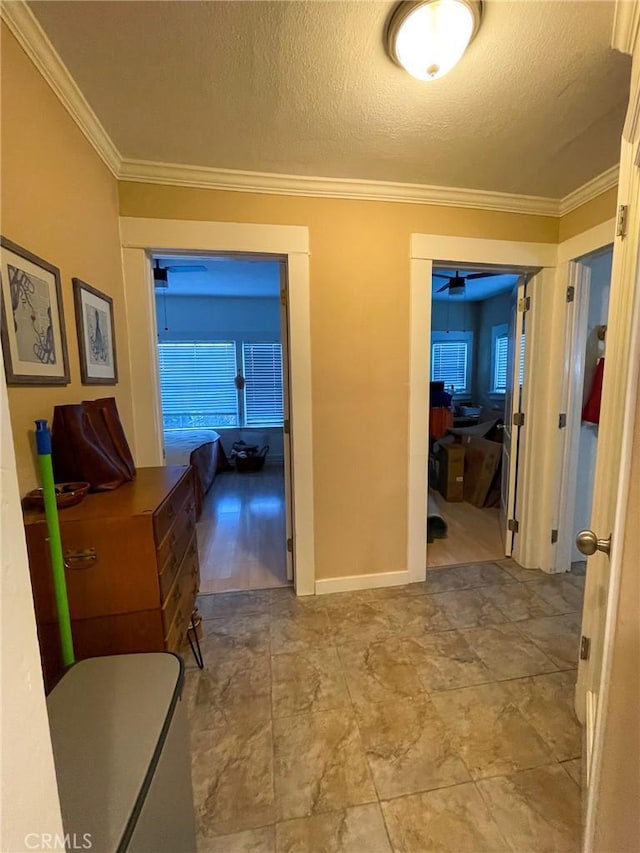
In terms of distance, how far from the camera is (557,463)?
2492mm

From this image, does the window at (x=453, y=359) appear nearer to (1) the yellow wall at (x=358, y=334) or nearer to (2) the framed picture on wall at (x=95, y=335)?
(1) the yellow wall at (x=358, y=334)

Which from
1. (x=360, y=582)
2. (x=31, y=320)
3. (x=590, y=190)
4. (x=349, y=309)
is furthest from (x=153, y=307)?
(x=590, y=190)

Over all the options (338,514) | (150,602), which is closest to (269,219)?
(338,514)

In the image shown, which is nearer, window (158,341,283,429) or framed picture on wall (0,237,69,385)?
framed picture on wall (0,237,69,385)

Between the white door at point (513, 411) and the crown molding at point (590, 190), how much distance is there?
44 cm

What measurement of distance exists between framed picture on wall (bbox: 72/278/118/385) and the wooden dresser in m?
0.59

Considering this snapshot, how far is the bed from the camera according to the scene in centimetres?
385

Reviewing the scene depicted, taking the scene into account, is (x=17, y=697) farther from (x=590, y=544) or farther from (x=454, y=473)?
(x=454, y=473)

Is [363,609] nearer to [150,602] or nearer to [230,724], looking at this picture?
[230,724]

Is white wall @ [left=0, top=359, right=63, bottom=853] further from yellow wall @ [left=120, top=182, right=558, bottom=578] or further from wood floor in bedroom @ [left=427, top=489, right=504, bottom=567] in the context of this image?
wood floor in bedroom @ [left=427, top=489, right=504, bottom=567]

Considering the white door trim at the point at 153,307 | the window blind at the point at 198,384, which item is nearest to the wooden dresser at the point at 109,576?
the white door trim at the point at 153,307

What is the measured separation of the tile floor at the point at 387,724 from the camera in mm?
1138

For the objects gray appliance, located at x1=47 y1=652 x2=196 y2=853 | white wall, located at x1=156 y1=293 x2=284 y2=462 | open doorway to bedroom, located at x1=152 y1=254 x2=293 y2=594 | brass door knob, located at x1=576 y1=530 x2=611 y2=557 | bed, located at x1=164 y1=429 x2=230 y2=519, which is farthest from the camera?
white wall, located at x1=156 y1=293 x2=284 y2=462

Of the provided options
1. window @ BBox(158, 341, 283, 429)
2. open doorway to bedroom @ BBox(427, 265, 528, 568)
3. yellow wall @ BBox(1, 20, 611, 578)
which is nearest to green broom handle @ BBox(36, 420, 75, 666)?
yellow wall @ BBox(1, 20, 611, 578)
